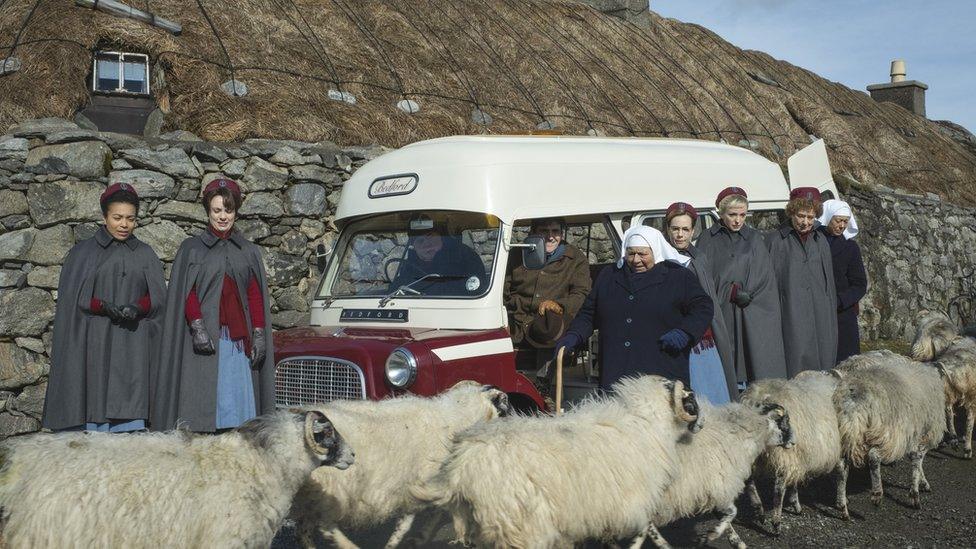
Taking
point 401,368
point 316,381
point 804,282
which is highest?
point 804,282

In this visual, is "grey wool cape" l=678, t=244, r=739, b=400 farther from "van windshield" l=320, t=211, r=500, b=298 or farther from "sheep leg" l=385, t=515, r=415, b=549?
"sheep leg" l=385, t=515, r=415, b=549

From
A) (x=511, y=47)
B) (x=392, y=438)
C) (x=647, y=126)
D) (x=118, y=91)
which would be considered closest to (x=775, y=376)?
(x=392, y=438)

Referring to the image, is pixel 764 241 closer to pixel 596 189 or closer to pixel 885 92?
pixel 596 189

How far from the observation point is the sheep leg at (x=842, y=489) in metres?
6.32

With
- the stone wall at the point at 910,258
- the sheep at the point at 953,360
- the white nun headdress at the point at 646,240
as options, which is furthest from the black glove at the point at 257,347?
the stone wall at the point at 910,258

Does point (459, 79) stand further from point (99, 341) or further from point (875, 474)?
point (99, 341)

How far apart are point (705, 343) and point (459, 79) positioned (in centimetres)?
989

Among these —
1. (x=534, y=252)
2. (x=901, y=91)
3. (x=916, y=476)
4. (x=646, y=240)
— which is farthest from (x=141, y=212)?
(x=901, y=91)

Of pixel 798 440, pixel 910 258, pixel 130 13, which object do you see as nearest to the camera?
pixel 798 440

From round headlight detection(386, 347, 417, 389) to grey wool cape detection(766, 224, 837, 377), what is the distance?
11.2 feet

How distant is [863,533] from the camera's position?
5.99m

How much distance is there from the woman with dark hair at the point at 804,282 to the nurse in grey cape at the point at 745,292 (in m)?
0.31

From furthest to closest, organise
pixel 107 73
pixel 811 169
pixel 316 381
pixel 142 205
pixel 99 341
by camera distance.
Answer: pixel 107 73
pixel 142 205
pixel 811 169
pixel 316 381
pixel 99 341

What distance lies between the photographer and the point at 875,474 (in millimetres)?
6504
